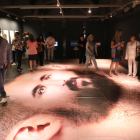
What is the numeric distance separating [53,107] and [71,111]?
1.54 ft

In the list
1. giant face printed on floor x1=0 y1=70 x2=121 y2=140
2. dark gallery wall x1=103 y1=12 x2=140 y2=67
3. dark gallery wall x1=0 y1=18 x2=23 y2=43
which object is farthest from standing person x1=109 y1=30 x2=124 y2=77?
dark gallery wall x1=0 y1=18 x2=23 y2=43

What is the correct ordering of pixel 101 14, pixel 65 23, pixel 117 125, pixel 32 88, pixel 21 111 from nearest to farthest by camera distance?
pixel 117 125 → pixel 21 111 → pixel 32 88 → pixel 101 14 → pixel 65 23

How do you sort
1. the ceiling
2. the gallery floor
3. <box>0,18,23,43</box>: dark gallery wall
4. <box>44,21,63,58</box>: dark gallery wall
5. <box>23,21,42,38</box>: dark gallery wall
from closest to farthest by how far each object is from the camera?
the gallery floor, the ceiling, <box>0,18,23,43</box>: dark gallery wall, <box>23,21,42,38</box>: dark gallery wall, <box>44,21,63,58</box>: dark gallery wall

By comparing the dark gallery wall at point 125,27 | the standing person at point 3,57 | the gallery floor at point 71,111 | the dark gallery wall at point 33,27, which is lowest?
the gallery floor at point 71,111

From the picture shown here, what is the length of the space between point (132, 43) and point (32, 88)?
4.10 meters

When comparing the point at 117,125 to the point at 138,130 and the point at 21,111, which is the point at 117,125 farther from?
the point at 21,111

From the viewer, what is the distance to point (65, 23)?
14.2 metres

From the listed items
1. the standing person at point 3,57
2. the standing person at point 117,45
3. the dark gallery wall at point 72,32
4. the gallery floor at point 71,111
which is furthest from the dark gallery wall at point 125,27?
the standing person at point 3,57

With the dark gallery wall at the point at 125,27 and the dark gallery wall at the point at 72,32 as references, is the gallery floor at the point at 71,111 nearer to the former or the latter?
the dark gallery wall at the point at 125,27

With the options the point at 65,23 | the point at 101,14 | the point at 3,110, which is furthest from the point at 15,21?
the point at 3,110

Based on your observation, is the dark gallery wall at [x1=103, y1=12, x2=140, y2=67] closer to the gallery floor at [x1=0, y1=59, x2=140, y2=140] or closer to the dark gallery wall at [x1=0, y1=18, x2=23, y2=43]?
the gallery floor at [x1=0, y1=59, x2=140, y2=140]

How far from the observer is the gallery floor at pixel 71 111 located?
2863 mm

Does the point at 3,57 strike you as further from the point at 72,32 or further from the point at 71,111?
the point at 72,32

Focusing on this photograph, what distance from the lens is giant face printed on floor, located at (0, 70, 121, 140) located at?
2.93 metres
